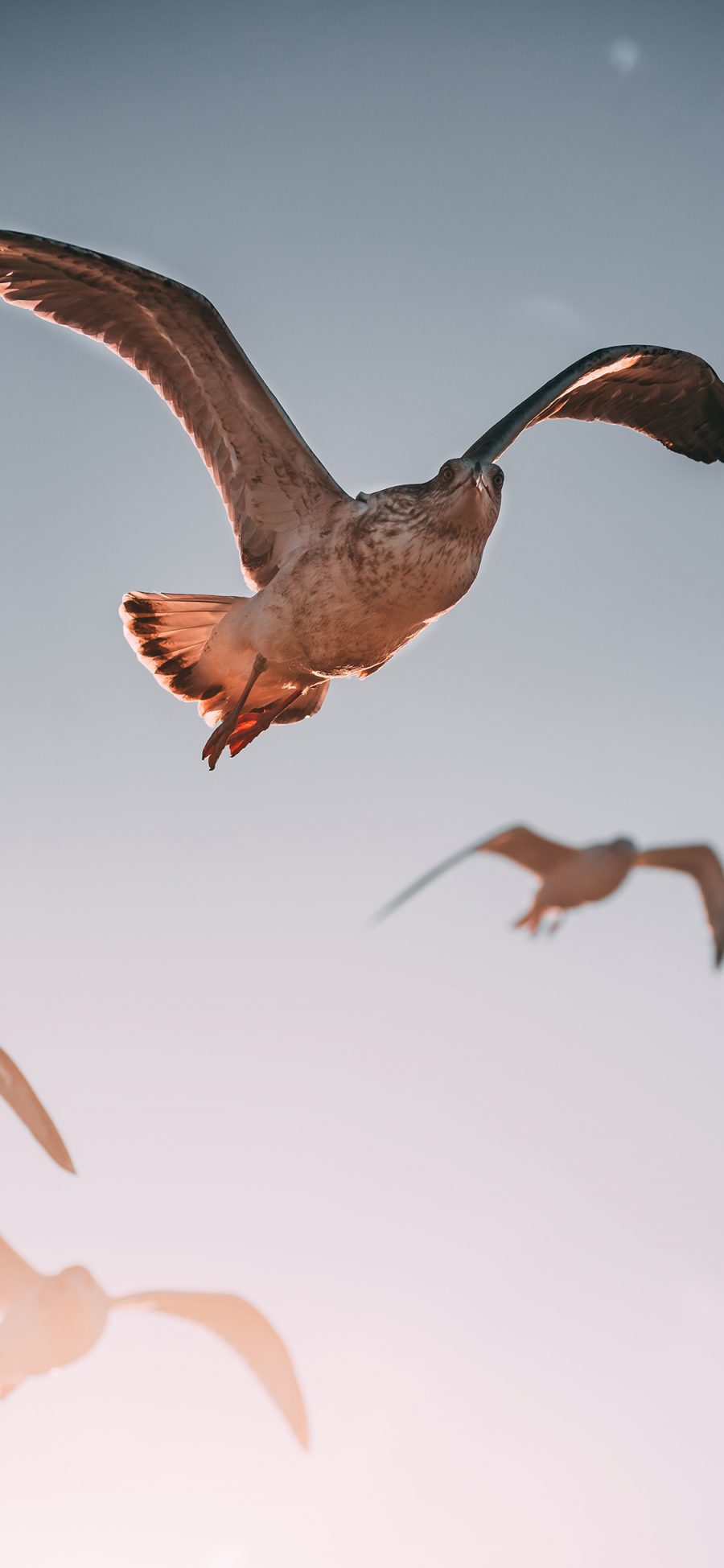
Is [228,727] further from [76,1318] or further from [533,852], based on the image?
[76,1318]

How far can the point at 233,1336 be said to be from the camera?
10109 mm

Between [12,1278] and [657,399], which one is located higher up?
[657,399]

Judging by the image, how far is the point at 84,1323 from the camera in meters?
10.4

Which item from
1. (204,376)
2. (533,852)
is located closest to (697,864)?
(533,852)

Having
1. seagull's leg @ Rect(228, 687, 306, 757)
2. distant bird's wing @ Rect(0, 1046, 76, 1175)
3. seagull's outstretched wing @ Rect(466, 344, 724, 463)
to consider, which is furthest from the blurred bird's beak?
distant bird's wing @ Rect(0, 1046, 76, 1175)

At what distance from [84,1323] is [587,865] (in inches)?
189

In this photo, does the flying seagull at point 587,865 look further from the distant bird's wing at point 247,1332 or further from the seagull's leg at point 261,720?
the distant bird's wing at point 247,1332

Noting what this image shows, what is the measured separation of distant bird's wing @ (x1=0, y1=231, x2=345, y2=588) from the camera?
738cm

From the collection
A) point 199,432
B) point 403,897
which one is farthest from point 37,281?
point 403,897

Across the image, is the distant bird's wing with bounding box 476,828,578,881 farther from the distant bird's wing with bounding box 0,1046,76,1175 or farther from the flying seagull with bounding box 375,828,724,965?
the distant bird's wing with bounding box 0,1046,76,1175

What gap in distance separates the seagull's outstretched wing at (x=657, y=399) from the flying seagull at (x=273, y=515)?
2 centimetres

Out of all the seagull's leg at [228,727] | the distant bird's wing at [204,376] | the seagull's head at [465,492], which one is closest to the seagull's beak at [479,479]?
the seagull's head at [465,492]

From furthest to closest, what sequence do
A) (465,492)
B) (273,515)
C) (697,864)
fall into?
(697,864), (273,515), (465,492)

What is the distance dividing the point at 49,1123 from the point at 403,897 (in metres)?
2.91
